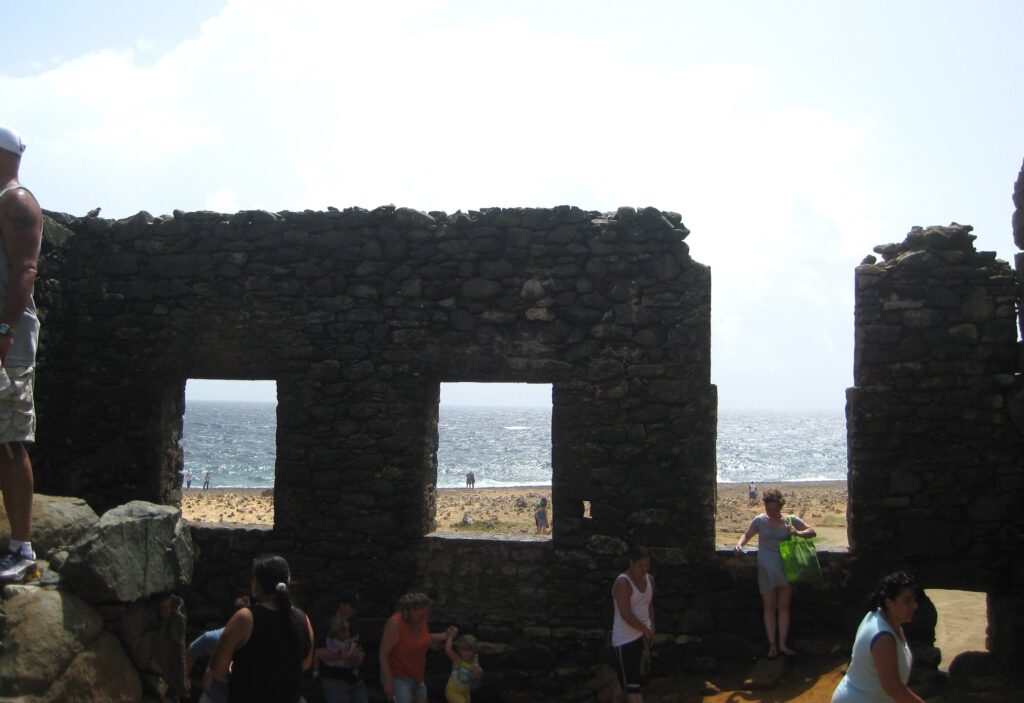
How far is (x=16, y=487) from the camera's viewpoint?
14.4 ft

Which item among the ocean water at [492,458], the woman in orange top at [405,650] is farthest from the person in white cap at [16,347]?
the ocean water at [492,458]

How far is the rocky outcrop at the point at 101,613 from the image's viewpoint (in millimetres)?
3893

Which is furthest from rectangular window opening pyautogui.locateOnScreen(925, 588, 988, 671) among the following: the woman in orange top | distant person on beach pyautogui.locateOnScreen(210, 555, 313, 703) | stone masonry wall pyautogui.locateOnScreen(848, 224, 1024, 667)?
distant person on beach pyautogui.locateOnScreen(210, 555, 313, 703)

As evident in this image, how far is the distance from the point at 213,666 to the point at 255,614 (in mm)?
314

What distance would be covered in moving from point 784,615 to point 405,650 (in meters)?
3.30

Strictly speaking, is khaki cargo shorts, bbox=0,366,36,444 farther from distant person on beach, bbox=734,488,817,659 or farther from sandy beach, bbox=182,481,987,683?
distant person on beach, bbox=734,488,817,659

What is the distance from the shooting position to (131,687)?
14.3ft

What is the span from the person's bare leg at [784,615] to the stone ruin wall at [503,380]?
8.9 inches

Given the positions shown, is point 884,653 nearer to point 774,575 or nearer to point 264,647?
point 264,647

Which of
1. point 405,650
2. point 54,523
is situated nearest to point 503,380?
point 405,650

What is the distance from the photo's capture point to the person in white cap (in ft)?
14.1

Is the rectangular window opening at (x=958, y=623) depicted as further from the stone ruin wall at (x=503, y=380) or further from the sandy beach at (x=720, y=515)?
the stone ruin wall at (x=503, y=380)

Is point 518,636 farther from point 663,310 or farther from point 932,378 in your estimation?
point 932,378

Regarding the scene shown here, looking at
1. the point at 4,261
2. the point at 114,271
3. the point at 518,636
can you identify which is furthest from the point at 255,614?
the point at 114,271
